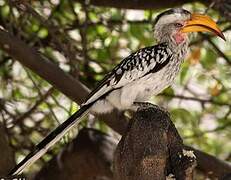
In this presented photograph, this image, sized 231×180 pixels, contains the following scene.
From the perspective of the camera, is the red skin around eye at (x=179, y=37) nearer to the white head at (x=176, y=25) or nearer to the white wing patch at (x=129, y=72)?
the white head at (x=176, y=25)

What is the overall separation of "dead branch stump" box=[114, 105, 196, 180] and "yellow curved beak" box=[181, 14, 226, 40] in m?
0.71

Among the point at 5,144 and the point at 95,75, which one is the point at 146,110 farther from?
the point at 95,75

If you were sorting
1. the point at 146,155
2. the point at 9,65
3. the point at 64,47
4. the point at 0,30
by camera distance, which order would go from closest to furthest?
the point at 146,155 → the point at 0,30 → the point at 64,47 → the point at 9,65

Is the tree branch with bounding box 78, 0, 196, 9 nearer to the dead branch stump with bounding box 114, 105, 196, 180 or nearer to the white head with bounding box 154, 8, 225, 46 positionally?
the white head with bounding box 154, 8, 225, 46

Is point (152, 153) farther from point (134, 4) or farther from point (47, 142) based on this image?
point (134, 4)

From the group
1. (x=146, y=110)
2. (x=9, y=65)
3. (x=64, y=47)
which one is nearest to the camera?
(x=146, y=110)

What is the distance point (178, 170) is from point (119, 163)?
0.18 m

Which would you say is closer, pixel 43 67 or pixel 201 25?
pixel 201 25

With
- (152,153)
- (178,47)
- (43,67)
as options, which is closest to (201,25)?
(178,47)

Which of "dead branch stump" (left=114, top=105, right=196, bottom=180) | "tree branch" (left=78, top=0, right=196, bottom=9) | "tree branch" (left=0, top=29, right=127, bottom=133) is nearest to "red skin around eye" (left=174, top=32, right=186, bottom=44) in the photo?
"tree branch" (left=0, top=29, right=127, bottom=133)

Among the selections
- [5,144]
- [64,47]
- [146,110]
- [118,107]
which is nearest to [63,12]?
[64,47]

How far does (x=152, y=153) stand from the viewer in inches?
82.9

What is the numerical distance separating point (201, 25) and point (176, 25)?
9.2 inches

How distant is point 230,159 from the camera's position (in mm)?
4465
